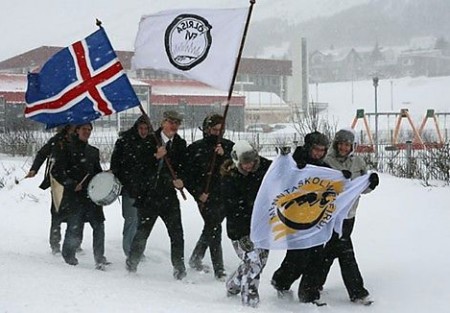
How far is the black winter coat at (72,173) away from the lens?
7.73 meters

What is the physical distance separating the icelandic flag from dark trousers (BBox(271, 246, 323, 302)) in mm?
2273

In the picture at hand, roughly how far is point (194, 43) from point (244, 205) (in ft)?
6.36

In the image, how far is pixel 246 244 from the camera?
6.30 meters

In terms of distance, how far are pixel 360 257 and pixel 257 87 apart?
76.3m

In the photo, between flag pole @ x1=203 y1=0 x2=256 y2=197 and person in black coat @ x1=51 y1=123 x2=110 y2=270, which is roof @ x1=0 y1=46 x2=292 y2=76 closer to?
person in black coat @ x1=51 y1=123 x2=110 y2=270

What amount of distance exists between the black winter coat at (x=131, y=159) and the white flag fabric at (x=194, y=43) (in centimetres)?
78

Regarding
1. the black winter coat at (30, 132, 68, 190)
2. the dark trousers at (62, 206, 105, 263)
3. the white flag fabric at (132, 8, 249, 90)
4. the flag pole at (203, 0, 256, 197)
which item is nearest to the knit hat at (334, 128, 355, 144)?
the flag pole at (203, 0, 256, 197)

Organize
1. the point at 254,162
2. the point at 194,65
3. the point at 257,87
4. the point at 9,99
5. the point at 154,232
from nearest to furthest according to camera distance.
Answer: the point at 254,162
the point at 194,65
the point at 154,232
the point at 9,99
the point at 257,87

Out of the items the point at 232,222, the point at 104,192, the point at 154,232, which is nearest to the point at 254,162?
the point at 232,222

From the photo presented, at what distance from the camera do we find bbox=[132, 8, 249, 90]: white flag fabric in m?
7.16

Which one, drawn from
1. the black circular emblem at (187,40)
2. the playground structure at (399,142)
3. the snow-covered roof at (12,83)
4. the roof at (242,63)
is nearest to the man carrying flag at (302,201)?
the black circular emblem at (187,40)

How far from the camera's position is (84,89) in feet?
24.1

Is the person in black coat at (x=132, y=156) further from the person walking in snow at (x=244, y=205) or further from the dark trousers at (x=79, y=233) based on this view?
the person walking in snow at (x=244, y=205)

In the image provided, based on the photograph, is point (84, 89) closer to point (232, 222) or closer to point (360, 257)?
point (232, 222)
